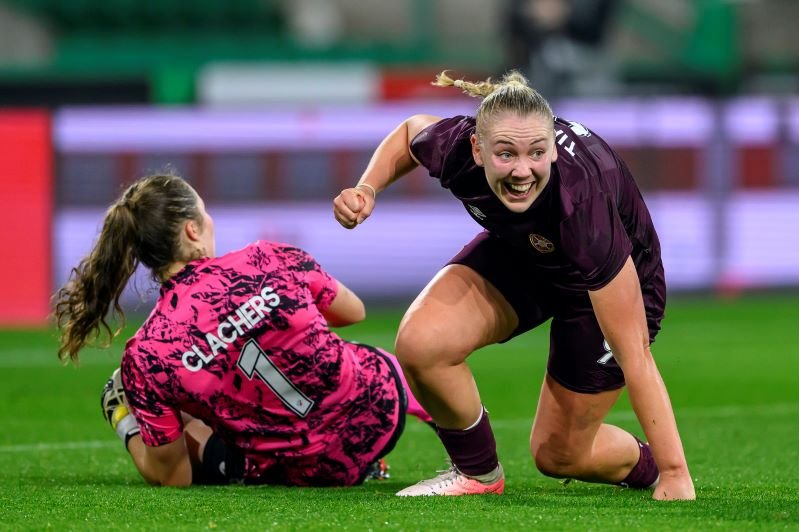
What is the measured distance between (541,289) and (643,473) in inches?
28.9

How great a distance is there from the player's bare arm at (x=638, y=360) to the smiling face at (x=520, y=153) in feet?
1.15

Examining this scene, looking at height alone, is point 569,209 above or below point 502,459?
above

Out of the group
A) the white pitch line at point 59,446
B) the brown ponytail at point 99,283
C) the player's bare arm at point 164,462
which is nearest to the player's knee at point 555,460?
the player's bare arm at point 164,462

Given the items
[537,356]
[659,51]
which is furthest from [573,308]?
[659,51]

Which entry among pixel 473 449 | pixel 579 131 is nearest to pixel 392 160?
pixel 579 131

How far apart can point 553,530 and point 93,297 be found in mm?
1736

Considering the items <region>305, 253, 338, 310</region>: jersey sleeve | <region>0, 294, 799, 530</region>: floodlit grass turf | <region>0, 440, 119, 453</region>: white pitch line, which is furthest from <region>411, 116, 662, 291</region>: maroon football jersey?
<region>0, 440, 119, 453</region>: white pitch line

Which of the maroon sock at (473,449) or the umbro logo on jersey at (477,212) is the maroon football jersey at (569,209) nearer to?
the umbro logo on jersey at (477,212)

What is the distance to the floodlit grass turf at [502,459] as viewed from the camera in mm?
3838

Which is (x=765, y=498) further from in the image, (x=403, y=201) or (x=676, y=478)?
(x=403, y=201)

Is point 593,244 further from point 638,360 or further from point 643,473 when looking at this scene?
point 643,473

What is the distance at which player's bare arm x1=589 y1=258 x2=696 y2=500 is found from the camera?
4.03 m

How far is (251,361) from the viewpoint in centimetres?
434

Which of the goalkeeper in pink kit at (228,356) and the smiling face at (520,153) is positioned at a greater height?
the smiling face at (520,153)
